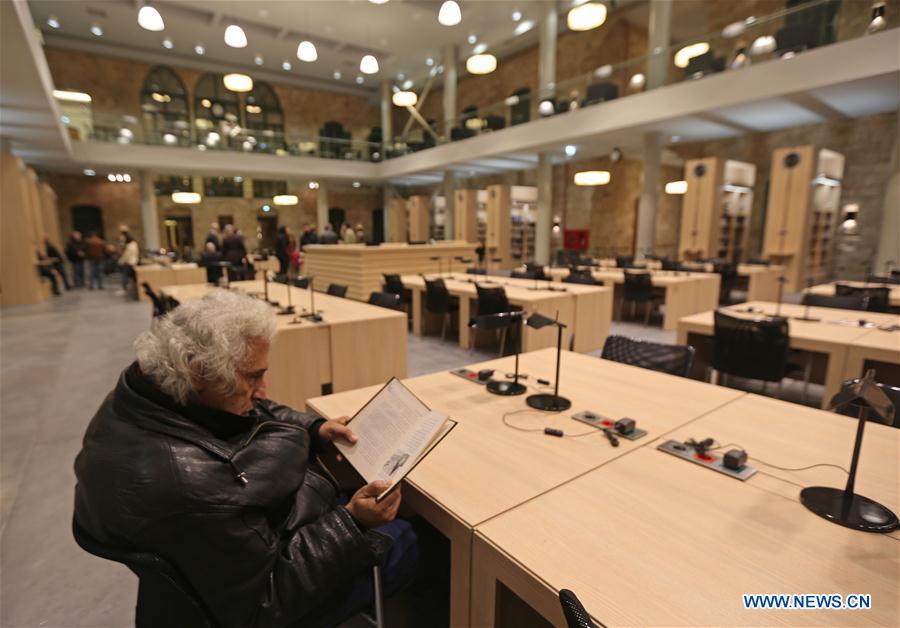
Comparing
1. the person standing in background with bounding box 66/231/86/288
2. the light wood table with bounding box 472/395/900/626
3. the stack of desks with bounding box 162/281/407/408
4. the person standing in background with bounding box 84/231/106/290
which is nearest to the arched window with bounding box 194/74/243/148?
the person standing in background with bounding box 84/231/106/290

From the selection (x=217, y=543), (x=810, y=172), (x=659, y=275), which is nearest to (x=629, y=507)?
(x=217, y=543)

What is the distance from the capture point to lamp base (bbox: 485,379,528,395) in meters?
2.07

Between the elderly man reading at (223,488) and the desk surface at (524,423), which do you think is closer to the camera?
the elderly man reading at (223,488)

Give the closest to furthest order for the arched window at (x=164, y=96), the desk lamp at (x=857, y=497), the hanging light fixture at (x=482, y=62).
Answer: the desk lamp at (x=857, y=497)
the hanging light fixture at (x=482, y=62)
the arched window at (x=164, y=96)

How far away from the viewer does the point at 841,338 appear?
10.1 feet

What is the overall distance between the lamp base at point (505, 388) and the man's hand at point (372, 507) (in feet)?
3.01

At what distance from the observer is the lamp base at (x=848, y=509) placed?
1131mm

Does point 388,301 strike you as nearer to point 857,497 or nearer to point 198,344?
point 198,344

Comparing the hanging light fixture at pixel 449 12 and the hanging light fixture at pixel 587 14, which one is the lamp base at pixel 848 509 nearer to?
the hanging light fixture at pixel 449 12

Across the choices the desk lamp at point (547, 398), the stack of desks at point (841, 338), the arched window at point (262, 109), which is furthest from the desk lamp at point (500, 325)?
the arched window at point (262, 109)

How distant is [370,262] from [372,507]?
7277 mm

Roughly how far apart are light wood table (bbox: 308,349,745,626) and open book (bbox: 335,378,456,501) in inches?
4.1

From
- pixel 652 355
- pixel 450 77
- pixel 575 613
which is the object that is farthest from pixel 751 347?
pixel 450 77

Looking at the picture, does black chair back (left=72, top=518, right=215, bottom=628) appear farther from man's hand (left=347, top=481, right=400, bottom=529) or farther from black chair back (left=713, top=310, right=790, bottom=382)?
black chair back (left=713, top=310, right=790, bottom=382)
